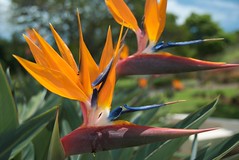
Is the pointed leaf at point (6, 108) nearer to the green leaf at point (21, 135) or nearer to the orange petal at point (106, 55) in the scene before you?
the green leaf at point (21, 135)

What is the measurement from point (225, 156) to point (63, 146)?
0.91ft

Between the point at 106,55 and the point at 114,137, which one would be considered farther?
the point at 106,55

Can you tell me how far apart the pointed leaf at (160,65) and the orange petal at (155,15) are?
0.06 metres

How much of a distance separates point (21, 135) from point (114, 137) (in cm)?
24

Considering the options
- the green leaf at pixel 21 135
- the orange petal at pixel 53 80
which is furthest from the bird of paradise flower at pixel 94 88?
the green leaf at pixel 21 135

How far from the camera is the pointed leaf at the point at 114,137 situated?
A: 449 mm

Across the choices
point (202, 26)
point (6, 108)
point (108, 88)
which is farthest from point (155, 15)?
point (202, 26)

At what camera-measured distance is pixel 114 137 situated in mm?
466

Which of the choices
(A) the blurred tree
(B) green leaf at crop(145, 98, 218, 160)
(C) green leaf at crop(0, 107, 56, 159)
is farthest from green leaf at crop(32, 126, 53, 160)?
(A) the blurred tree

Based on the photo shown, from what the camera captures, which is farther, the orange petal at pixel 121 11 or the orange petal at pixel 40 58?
the orange petal at pixel 121 11

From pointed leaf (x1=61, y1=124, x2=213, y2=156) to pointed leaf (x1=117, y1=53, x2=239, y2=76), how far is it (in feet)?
0.36

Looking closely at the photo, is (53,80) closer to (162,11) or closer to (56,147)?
(56,147)

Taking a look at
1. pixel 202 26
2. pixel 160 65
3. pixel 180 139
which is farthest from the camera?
pixel 202 26

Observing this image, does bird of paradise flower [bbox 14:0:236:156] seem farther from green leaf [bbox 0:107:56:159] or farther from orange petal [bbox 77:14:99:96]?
green leaf [bbox 0:107:56:159]
